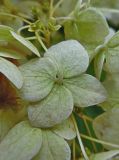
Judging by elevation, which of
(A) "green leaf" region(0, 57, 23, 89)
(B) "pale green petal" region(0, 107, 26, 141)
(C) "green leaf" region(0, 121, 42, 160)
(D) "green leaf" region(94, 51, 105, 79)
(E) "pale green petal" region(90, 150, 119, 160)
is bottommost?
(E) "pale green petal" region(90, 150, 119, 160)

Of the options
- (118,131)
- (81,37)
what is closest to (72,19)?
(81,37)

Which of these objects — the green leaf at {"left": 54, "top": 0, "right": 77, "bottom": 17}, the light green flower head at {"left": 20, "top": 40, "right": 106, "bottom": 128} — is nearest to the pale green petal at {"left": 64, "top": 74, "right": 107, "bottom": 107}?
the light green flower head at {"left": 20, "top": 40, "right": 106, "bottom": 128}

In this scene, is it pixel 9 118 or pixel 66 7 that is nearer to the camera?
pixel 9 118

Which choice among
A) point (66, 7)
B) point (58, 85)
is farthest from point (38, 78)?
point (66, 7)

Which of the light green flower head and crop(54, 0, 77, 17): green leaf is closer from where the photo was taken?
the light green flower head

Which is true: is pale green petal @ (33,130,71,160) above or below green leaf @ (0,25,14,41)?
below

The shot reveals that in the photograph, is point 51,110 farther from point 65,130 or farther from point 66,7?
point 66,7

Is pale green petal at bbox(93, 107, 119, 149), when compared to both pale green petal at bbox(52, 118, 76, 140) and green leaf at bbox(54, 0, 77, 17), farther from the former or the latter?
green leaf at bbox(54, 0, 77, 17)

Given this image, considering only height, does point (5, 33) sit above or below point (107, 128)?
above
